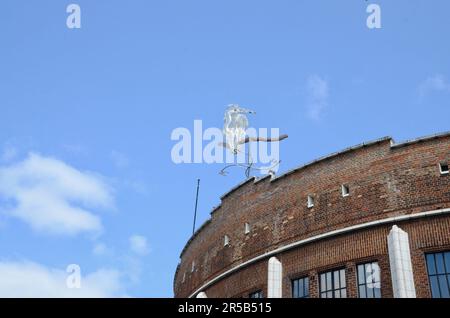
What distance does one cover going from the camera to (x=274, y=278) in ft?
82.4

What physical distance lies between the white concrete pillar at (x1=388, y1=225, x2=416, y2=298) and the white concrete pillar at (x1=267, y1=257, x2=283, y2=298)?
482cm

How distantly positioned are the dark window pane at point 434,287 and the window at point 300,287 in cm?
480

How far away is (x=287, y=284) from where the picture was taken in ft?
82.3

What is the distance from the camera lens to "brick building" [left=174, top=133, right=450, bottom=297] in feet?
72.5

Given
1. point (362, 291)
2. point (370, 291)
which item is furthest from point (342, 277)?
point (370, 291)

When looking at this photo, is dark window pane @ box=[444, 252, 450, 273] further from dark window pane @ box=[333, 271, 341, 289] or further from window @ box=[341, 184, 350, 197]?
window @ box=[341, 184, 350, 197]

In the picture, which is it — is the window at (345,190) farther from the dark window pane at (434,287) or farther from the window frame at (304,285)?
the dark window pane at (434,287)

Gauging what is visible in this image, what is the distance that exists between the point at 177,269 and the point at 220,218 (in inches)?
267

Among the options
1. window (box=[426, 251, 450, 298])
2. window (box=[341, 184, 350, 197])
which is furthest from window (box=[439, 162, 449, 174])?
window (box=[341, 184, 350, 197])

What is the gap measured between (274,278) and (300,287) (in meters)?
1.10

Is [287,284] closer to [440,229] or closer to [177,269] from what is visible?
[440,229]

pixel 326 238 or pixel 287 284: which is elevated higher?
pixel 326 238
